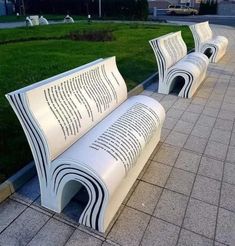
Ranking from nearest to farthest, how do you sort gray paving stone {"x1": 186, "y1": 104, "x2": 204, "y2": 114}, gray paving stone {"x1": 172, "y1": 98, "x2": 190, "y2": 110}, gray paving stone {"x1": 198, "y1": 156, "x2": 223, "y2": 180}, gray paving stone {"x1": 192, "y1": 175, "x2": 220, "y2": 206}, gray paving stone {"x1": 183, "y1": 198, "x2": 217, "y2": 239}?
gray paving stone {"x1": 183, "y1": 198, "x2": 217, "y2": 239}, gray paving stone {"x1": 192, "y1": 175, "x2": 220, "y2": 206}, gray paving stone {"x1": 198, "y1": 156, "x2": 223, "y2": 180}, gray paving stone {"x1": 186, "y1": 104, "x2": 204, "y2": 114}, gray paving stone {"x1": 172, "y1": 98, "x2": 190, "y2": 110}

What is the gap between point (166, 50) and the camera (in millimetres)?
7020

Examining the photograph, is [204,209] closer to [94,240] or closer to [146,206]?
[146,206]

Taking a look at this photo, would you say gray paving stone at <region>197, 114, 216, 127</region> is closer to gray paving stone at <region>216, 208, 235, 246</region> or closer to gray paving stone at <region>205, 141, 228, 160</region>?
gray paving stone at <region>205, 141, 228, 160</region>

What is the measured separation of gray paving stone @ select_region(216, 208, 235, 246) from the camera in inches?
114

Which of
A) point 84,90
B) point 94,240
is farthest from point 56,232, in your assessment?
point 84,90

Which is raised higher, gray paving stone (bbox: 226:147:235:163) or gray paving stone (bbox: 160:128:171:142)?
gray paving stone (bbox: 160:128:171:142)

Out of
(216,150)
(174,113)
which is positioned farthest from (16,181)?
(174,113)

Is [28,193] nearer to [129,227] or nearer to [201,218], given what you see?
[129,227]

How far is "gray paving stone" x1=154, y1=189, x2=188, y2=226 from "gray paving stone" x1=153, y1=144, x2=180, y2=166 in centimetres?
67

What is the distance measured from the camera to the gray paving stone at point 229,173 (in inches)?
149

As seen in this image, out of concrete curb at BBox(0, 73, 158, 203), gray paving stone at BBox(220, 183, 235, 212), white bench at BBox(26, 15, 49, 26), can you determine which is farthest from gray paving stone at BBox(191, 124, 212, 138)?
white bench at BBox(26, 15, 49, 26)

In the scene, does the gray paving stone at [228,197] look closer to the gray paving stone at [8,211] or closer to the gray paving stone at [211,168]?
Answer: the gray paving stone at [211,168]

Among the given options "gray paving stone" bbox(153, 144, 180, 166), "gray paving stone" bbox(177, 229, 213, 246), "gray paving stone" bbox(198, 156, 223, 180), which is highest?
"gray paving stone" bbox(177, 229, 213, 246)

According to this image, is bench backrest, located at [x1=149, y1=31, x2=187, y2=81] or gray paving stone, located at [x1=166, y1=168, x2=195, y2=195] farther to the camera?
bench backrest, located at [x1=149, y1=31, x2=187, y2=81]
